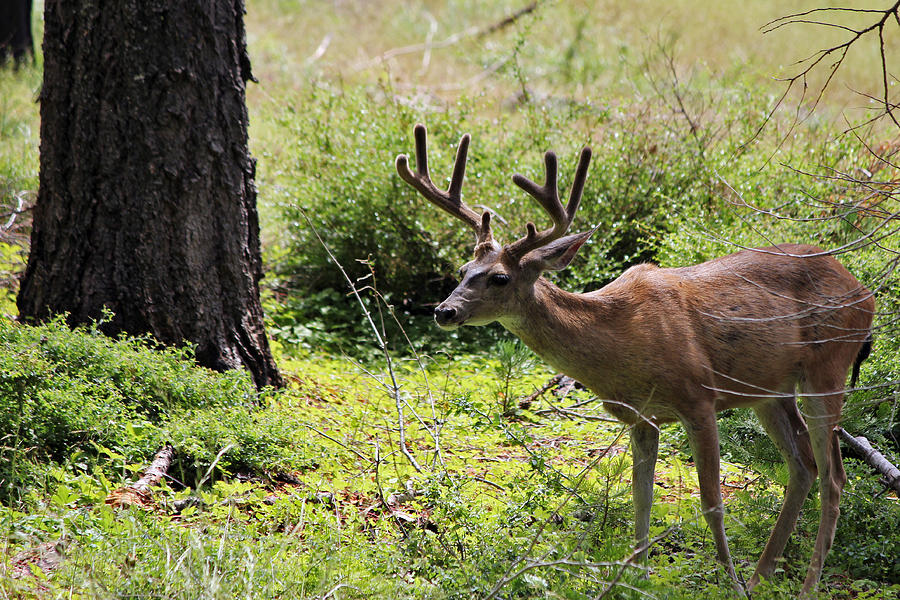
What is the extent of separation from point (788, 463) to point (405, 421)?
8.38ft

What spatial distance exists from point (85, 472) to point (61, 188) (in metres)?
2.00

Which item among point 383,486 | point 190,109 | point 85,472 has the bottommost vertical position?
point 85,472

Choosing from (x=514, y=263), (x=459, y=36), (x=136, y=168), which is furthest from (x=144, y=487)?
(x=459, y=36)

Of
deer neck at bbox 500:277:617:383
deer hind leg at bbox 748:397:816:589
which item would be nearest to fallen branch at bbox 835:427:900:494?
deer hind leg at bbox 748:397:816:589

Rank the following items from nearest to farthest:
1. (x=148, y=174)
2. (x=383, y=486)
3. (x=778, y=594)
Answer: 1. (x=778, y=594)
2. (x=383, y=486)
3. (x=148, y=174)

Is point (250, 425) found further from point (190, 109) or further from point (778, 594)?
point (778, 594)

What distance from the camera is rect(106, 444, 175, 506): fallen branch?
Answer: 421 cm

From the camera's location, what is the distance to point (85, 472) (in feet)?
14.1

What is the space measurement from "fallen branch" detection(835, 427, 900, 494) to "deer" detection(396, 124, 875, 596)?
0.47 m

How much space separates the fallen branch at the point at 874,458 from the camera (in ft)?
15.6

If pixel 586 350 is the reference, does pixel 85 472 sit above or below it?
below

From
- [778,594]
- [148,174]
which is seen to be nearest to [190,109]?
[148,174]

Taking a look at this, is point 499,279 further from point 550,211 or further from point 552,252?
point 550,211

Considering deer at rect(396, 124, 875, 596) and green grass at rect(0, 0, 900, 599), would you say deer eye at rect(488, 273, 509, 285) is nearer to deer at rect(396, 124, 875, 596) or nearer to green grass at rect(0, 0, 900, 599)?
deer at rect(396, 124, 875, 596)
